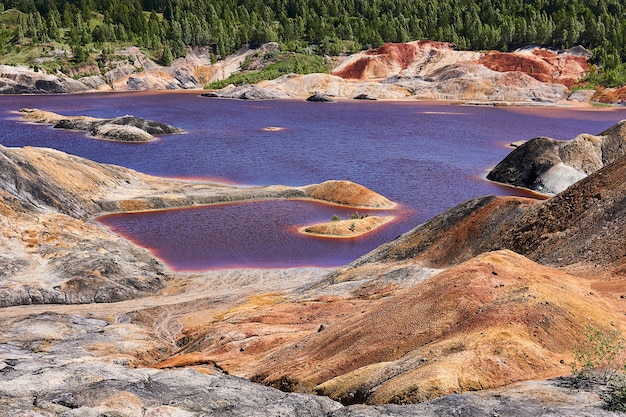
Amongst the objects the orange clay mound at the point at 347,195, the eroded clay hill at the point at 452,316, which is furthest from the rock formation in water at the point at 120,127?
the eroded clay hill at the point at 452,316

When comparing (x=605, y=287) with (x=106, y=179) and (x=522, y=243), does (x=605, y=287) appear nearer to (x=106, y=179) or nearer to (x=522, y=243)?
(x=522, y=243)

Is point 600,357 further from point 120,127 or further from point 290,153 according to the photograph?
point 120,127

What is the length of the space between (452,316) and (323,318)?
35.3 feet

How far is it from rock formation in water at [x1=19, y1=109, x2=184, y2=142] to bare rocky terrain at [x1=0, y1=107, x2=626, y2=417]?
52373 mm

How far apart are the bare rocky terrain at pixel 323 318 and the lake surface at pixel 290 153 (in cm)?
690

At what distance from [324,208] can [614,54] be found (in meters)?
143

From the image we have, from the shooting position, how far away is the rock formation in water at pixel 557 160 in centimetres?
8331

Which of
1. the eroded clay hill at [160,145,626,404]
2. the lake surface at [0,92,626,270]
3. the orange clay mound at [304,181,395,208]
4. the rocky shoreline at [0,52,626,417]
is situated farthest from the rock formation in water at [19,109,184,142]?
the eroded clay hill at [160,145,626,404]

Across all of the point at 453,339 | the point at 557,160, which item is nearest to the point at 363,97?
the point at 557,160

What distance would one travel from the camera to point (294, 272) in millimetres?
50562

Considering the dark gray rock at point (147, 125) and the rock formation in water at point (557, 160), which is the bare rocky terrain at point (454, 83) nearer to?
the dark gray rock at point (147, 125)

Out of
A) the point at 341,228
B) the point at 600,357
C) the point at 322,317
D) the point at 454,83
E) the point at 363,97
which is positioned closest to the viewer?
the point at 600,357

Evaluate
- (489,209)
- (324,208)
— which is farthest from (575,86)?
(489,209)

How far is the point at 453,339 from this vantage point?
71.7ft
